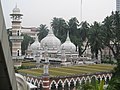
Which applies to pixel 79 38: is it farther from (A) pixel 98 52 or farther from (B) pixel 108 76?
(B) pixel 108 76

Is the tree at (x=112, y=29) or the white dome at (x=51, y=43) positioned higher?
the tree at (x=112, y=29)

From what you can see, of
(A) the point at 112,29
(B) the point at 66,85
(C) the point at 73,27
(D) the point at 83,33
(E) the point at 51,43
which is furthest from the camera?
(C) the point at 73,27

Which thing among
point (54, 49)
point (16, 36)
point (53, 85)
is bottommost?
point (53, 85)

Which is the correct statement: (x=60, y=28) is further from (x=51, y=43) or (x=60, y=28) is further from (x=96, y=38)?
(x=51, y=43)

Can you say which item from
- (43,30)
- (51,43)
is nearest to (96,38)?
(51,43)

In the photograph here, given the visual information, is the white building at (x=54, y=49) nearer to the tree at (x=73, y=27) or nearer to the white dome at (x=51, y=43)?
the white dome at (x=51, y=43)

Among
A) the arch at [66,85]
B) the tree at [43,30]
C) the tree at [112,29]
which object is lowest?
the arch at [66,85]

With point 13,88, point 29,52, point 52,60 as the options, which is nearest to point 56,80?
point 52,60

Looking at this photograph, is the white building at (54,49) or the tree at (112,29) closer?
the white building at (54,49)

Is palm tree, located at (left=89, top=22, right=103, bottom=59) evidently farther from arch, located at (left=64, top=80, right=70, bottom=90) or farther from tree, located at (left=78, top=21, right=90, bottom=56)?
arch, located at (left=64, top=80, right=70, bottom=90)

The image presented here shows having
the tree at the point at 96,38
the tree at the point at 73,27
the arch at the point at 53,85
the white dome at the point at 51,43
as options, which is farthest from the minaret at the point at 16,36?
the tree at the point at 73,27

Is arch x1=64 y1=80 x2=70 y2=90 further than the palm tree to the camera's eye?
No

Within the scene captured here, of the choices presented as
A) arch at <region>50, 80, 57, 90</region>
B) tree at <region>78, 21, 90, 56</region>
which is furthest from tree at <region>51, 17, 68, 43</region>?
arch at <region>50, 80, 57, 90</region>

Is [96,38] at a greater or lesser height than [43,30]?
lesser
